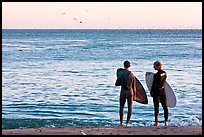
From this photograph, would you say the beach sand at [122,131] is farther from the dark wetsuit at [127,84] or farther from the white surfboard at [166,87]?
the white surfboard at [166,87]

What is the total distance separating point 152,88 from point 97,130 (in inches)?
61.3

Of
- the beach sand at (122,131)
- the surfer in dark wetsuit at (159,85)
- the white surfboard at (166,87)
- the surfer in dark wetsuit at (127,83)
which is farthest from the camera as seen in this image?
the white surfboard at (166,87)

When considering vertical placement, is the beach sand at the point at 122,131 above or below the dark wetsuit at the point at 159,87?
below

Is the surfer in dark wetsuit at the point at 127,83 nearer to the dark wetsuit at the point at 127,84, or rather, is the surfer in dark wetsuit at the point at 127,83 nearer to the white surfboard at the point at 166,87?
the dark wetsuit at the point at 127,84

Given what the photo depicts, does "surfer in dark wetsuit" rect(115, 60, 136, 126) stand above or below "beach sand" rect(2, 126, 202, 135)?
above

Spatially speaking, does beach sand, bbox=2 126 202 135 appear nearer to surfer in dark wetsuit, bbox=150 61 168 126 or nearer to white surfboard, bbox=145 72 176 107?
surfer in dark wetsuit, bbox=150 61 168 126

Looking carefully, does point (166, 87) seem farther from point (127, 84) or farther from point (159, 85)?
point (127, 84)

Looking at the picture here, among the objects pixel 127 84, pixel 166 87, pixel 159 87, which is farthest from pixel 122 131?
pixel 166 87

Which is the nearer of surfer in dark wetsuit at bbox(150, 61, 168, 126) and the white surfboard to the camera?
surfer in dark wetsuit at bbox(150, 61, 168, 126)

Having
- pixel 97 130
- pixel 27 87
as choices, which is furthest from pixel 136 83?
pixel 27 87

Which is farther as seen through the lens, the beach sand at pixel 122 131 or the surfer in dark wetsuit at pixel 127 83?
the surfer in dark wetsuit at pixel 127 83

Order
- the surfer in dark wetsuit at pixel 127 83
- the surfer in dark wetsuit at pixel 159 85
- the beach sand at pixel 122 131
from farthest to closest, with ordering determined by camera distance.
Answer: the surfer in dark wetsuit at pixel 127 83 < the surfer in dark wetsuit at pixel 159 85 < the beach sand at pixel 122 131

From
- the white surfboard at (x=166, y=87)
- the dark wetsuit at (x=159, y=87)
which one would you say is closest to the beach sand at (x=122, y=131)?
the dark wetsuit at (x=159, y=87)

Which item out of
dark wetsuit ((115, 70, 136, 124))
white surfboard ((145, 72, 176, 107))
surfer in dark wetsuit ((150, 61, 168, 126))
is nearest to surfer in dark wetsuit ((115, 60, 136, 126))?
dark wetsuit ((115, 70, 136, 124))
